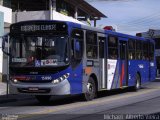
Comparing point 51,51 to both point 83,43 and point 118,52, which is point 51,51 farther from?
point 118,52

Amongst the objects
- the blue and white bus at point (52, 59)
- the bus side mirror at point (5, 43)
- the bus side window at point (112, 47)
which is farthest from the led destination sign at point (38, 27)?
the bus side window at point (112, 47)

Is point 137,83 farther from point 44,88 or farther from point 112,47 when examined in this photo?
point 44,88

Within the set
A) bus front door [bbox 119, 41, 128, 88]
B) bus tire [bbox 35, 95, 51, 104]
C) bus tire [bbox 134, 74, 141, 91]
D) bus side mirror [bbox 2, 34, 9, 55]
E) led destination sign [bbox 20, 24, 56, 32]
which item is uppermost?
led destination sign [bbox 20, 24, 56, 32]

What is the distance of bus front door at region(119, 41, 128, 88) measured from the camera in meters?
23.2

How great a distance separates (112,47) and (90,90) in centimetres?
325

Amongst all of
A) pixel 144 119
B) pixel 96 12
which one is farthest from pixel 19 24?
pixel 96 12

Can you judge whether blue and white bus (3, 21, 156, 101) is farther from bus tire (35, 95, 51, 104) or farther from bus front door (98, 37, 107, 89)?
bus front door (98, 37, 107, 89)

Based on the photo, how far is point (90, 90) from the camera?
19.5 m

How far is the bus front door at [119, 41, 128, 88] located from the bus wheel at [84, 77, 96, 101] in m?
3.53

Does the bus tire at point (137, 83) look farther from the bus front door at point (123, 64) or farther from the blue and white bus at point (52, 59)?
the blue and white bus at point (52, 59)

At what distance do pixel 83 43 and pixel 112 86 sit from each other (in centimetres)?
381

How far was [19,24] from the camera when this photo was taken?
60.0 feet

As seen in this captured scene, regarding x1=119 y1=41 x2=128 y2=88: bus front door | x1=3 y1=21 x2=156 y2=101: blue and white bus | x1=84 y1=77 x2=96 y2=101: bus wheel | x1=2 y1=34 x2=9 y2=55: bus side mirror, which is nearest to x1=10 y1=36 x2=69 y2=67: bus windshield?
x1=3 y1=21 x2=156 y2=101: blue and white bus

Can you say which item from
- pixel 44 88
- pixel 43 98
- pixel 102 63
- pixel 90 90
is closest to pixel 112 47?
pixel 102 63
